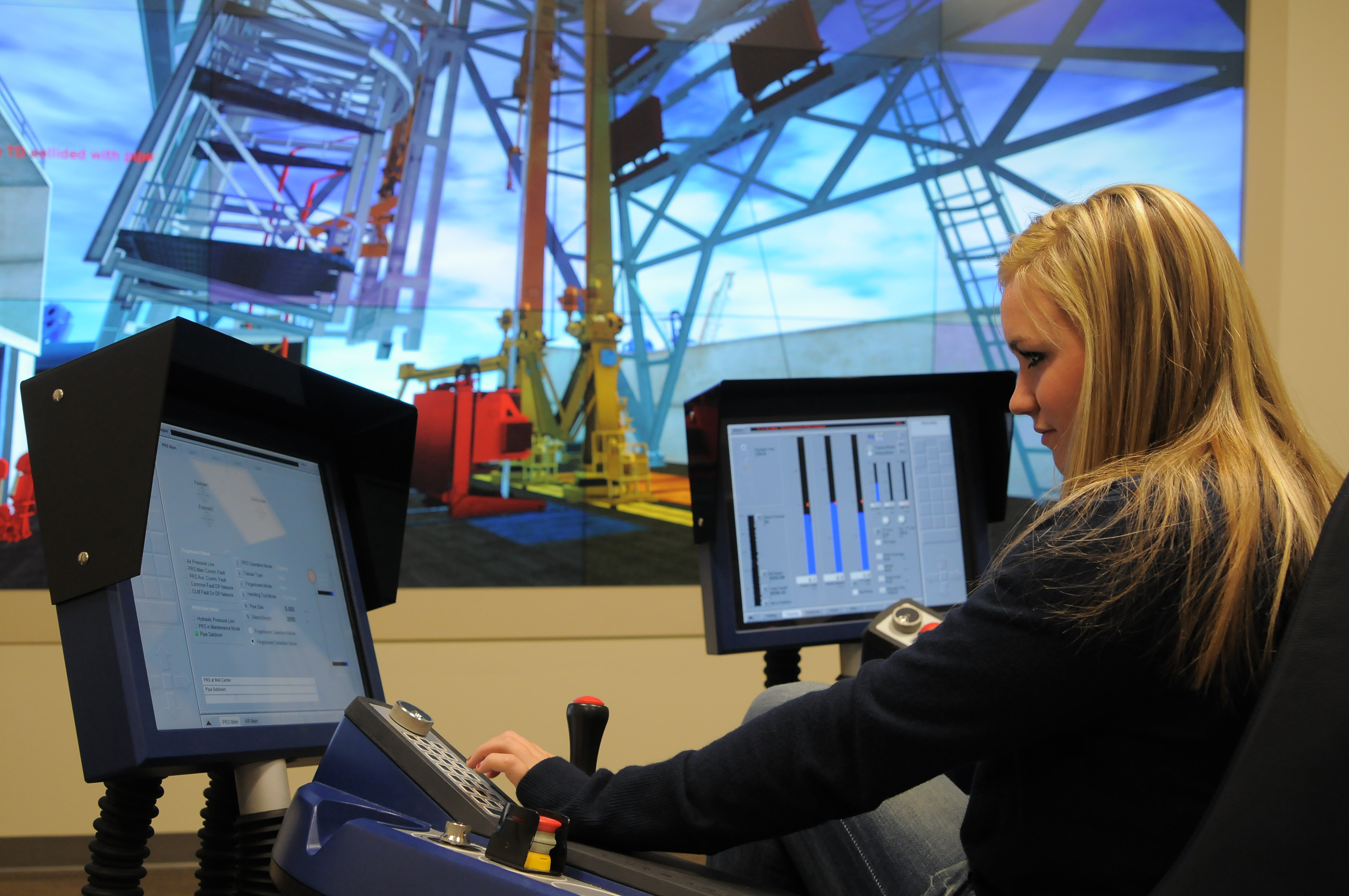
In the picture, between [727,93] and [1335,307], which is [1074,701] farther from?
[1335,307]

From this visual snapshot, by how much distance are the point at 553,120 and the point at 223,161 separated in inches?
41.2

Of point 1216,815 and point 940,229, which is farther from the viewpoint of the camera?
point 940,229

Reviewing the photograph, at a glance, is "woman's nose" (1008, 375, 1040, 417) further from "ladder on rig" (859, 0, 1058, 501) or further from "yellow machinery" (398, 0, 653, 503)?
"ladder on rig" (859, 0, 1058, 501)

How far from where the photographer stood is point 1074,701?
2.15ft

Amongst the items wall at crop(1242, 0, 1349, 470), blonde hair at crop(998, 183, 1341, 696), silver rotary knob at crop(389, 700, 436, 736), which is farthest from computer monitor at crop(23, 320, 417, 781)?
wall at crop(1242, 0, 1349, 470)

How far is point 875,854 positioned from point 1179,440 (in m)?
0.51

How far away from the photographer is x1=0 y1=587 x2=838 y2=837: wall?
8.35 feet

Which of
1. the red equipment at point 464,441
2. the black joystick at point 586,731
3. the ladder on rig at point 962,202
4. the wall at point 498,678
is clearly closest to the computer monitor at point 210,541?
the black joystick at point 586,731

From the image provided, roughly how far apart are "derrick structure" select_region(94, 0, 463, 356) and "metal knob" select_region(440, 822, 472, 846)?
2377 millimetres

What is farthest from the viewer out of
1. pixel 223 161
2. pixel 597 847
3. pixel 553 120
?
pixel 553 120

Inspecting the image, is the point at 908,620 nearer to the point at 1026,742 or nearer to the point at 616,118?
the point at 1026,742

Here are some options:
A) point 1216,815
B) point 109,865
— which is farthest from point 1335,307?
point 109,865

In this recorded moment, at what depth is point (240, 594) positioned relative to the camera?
0.92 metres

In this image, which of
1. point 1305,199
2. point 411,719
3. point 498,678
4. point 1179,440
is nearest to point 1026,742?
point 1179,440
